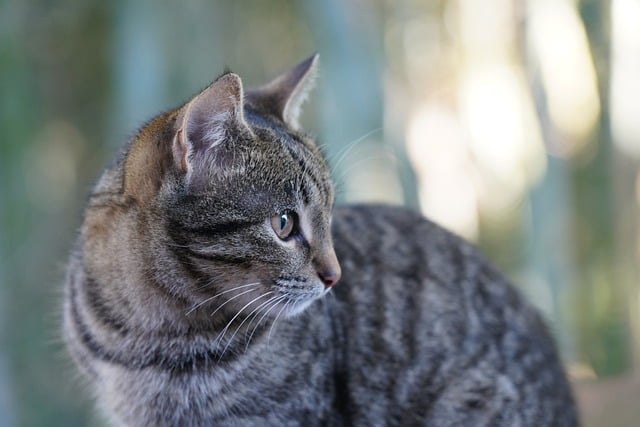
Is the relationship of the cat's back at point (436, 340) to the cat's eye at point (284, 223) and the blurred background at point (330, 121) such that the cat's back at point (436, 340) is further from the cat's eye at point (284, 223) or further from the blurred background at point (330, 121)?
the blurred background at point (330, 121)

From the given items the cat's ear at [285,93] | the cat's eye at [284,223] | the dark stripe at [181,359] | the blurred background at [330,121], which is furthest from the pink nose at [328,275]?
the blurred background at [330,121]

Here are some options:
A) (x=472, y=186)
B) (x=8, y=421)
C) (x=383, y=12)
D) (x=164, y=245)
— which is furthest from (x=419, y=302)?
(x=472, y=186)

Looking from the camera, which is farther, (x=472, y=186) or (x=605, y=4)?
(x=472, y=186)

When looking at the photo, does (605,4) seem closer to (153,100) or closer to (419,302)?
(153,100)

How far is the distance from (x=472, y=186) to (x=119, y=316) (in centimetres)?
583

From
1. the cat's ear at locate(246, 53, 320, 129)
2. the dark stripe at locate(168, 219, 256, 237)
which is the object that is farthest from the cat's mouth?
the cat's ear at locate(246, 53, 320, 129)

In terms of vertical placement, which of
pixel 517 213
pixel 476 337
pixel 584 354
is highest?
pixel 476 337

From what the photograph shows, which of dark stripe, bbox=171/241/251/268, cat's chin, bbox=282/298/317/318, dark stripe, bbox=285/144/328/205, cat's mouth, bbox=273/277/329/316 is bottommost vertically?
cat's chin, bbox=282/298/317/318

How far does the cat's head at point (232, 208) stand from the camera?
1.56 metres

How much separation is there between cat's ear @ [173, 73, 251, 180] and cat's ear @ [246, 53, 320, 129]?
36 centimetres

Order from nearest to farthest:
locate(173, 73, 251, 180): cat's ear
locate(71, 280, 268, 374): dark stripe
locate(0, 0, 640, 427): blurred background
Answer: locate(173, 73, 251, 180): cat's ear, locate(71, 280, 268, 374): dark stripe, locate(0, 0, 640, 427): blurred background

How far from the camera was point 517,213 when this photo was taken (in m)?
6.08

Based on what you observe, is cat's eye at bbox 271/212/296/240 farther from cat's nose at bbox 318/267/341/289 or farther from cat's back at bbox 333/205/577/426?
cat's back at bbox 333/205/577/426

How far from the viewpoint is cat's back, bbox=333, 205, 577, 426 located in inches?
74.2
